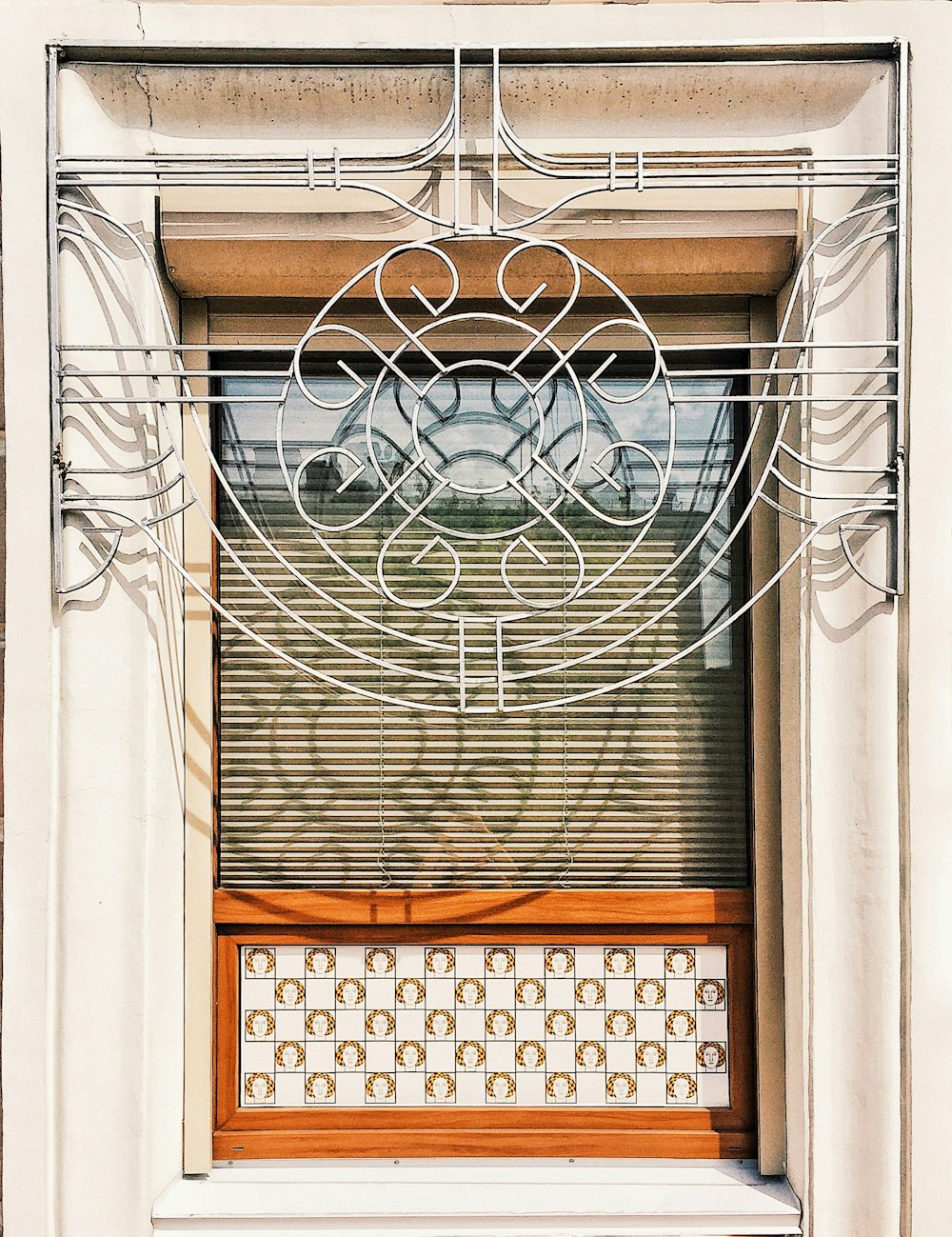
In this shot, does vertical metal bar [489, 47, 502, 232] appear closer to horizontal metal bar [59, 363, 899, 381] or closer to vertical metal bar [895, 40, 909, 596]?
horizontal metal bar [59, 363, 899, 381]

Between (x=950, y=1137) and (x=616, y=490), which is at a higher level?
(x=616, y=490)

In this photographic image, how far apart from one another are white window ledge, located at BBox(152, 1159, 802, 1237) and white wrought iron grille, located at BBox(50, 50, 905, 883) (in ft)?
1.69

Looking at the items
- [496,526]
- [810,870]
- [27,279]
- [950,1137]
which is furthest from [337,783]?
[950,1137]

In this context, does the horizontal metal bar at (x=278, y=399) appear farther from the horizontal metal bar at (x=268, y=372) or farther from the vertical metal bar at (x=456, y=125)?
the vertical metal bar at (x=456, y=125)

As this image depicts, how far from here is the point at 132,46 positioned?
5.08ft

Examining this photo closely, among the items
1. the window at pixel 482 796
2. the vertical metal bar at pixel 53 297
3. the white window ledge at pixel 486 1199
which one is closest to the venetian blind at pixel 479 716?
the window at pixel 482 796

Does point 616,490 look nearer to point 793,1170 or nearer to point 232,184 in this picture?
point 232,184

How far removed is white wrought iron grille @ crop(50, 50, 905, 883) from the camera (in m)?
1.56

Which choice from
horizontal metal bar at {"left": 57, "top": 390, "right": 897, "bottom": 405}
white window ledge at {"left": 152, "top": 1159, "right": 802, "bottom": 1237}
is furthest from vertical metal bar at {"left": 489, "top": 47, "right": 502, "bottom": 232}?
white window ledge at {"left": 152, "top": 1159, "right": 802, "bottom": 1237}

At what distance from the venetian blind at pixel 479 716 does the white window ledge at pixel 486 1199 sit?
1.62 feet

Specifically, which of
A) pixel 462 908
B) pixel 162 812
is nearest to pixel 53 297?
pixel 162 812

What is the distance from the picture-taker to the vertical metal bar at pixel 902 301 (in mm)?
1546

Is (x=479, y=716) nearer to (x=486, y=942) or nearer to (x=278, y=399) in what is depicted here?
(x=486, y=942)

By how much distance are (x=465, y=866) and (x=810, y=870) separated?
0.58 metres
